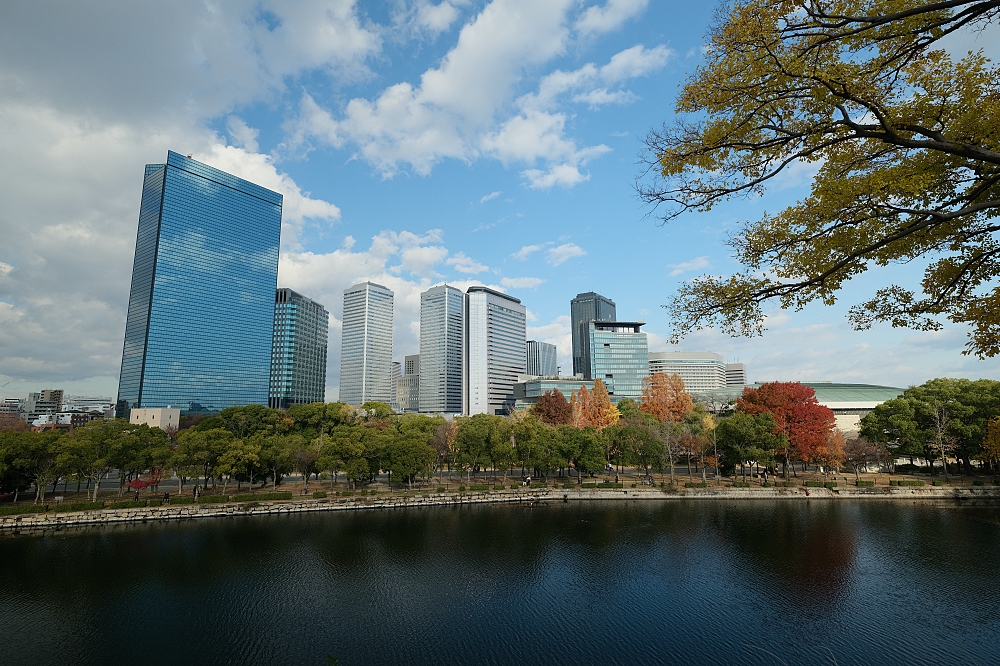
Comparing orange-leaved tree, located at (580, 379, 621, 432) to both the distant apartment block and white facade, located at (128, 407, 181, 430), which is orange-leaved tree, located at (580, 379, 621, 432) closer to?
white facade, located at (128, 407, 181, 430)

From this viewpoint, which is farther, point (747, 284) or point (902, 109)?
point (747, 284)

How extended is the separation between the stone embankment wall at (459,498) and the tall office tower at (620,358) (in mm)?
82736

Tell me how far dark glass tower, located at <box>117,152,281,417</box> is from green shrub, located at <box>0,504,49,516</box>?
7844 cm

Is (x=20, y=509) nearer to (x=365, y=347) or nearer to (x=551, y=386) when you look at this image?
(x=551, y=386)

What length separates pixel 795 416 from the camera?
48625 mm

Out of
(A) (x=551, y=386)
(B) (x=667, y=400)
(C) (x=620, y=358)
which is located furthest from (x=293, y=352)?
(B) (x=667, y=400)

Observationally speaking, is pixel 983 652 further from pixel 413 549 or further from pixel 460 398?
pixel 460 398

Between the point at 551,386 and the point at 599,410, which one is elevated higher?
the point at 551,386

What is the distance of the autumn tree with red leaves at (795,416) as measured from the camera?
47.5m

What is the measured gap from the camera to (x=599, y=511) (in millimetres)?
40188

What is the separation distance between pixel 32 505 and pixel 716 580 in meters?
46.4

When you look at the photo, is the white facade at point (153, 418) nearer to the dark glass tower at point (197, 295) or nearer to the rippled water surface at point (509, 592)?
the dark glass tower at point (197, 295)

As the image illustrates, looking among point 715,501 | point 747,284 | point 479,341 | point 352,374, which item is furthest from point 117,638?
point 352,374

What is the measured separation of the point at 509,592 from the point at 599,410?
4422cm
